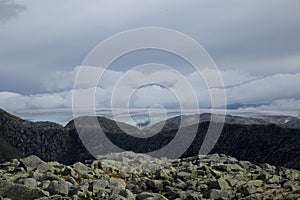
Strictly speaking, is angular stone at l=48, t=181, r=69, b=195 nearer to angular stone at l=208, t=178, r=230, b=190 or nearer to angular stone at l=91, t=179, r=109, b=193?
angular stone at l=91, t=179, r=109, b=193

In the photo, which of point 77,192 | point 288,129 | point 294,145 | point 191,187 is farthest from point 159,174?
point 288,129

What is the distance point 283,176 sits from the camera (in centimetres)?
5788

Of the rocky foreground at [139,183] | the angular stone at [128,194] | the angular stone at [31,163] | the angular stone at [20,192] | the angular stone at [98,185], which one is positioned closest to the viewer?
the angular stone at [20,192]

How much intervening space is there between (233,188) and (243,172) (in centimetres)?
1184

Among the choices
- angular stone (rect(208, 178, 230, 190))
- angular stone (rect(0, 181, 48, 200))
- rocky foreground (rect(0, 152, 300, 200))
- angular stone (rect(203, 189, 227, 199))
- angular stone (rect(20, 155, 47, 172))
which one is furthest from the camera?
angular stone (rect(20, 155, 47, 172))

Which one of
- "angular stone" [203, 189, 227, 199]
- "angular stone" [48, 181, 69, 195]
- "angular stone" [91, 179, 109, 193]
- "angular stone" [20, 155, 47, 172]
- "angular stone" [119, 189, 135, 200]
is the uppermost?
"angular stone" [20, 155, 47, 172]

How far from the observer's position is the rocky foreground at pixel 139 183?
3656 cm

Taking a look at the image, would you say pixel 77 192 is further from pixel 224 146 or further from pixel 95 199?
pixel 224 146

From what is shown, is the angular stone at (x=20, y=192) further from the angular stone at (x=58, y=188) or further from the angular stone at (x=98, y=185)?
the angular stone at (x=98, y=185)

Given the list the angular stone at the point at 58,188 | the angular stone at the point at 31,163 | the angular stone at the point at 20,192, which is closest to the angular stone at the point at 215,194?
the angular stone at the point at 58,188

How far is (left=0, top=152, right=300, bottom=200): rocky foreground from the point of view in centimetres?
3656

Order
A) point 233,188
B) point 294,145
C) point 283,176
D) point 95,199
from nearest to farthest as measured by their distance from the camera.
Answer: point 95,199 → point 233,188 → point 283,176 → point 294,145

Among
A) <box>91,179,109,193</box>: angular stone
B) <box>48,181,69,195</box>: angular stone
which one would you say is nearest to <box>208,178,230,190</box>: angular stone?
<box>91,179,109,193</box>: angular stone

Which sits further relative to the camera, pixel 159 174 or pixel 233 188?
pixel 159 174
